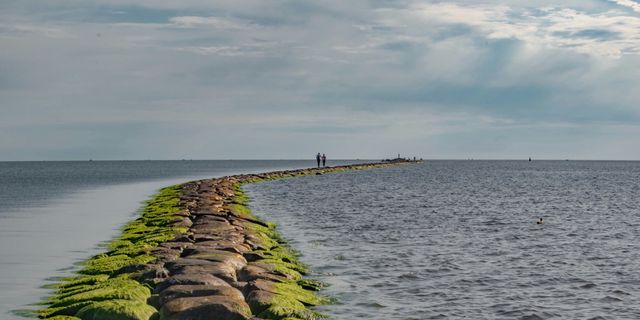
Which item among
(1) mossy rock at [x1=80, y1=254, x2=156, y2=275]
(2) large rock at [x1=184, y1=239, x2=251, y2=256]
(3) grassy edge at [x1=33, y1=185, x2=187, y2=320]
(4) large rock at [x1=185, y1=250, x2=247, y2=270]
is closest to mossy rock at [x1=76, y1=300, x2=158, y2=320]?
(3) grassy edge at [x1=33, y1=185, x2=187, y2=320]

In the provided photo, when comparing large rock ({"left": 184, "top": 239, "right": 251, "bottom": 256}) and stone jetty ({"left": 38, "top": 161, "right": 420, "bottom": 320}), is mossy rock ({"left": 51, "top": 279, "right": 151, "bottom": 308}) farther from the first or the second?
large rock ({"left": 184, "top": 239, "right": 251, "bottom": 256})

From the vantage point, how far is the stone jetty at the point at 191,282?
10797mm

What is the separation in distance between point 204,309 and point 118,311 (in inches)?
54.5

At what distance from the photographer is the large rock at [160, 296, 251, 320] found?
10.3m

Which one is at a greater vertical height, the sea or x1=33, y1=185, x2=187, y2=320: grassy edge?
x1=33, y1=185, x2=187, y2=320: grassy edge

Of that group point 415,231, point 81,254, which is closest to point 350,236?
point 415,231

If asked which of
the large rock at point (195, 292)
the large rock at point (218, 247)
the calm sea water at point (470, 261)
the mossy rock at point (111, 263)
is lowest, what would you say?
the calm sea water at point (470, 261)

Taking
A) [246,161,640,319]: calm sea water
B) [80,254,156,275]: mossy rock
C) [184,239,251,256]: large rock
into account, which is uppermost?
[184,239,251,256]: large rock

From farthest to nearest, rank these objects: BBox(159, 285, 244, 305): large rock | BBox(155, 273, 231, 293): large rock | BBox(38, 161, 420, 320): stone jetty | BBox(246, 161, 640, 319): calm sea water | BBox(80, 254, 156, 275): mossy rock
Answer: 1. BBox(80, 254, 156, 275): mossy rock
2. BBox(246, 161, 640, 319): calm sea water
3. BBox(155, 273, 231, 293): large rock
4. BBox(159, 285, 244, 305): large rock
5. BBox(38, 161, 420, 320): stone jetty

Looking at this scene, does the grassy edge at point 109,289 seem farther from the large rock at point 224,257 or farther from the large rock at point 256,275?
the large rock at point 256,275

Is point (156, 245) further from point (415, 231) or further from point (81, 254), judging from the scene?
point (415, 231)

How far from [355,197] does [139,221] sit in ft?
76.2

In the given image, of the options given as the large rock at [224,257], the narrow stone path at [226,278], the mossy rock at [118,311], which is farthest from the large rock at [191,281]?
the large rock at [224,257]

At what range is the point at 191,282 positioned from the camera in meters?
12.2
